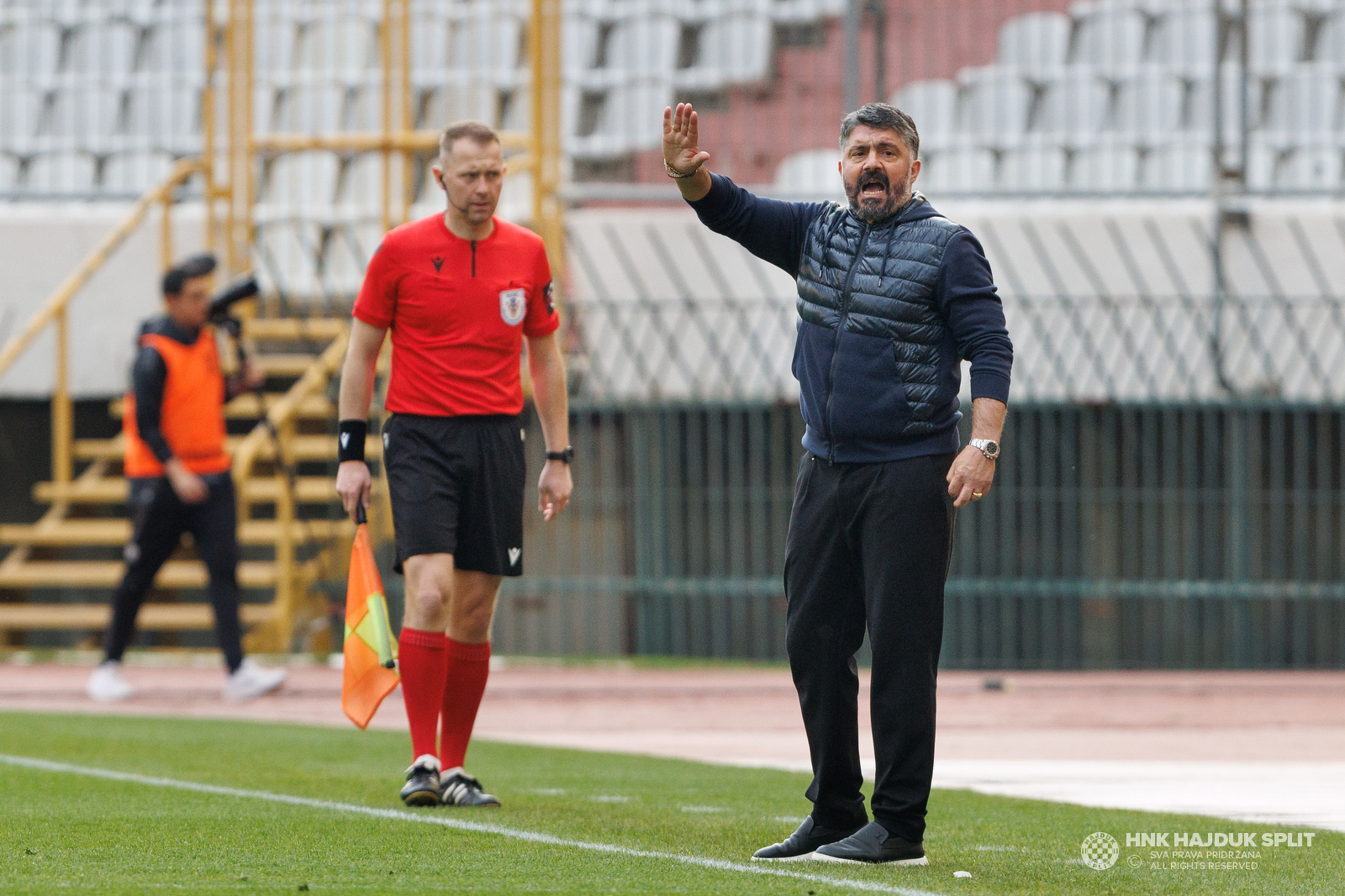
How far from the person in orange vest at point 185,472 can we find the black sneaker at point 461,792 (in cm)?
427

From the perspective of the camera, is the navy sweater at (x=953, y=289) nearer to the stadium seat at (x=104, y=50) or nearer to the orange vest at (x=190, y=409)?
the orange vest at (x=190, y=409)

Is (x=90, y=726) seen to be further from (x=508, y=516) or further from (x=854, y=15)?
(x=854, y=15)

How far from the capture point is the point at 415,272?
5.79 metres

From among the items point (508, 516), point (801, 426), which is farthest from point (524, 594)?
point (508, 516)

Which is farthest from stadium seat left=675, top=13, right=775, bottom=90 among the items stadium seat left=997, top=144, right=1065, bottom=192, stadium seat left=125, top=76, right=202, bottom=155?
stadium seat left=125, top=76, right=202, bottom=155

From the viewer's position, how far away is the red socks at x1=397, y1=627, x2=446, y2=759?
5781 mm

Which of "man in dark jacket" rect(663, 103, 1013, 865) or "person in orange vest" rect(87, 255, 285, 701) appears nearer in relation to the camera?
"man in dark jacket" rect(663, 103, 1013, 865)

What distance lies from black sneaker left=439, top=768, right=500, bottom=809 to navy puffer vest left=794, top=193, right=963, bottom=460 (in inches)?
62.8

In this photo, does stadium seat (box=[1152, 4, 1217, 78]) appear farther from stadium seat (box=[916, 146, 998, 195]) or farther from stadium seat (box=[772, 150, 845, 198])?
stadium seat (box=[772, 150, 845, 198])

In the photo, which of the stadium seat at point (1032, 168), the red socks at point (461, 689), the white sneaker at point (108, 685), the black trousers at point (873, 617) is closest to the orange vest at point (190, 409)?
the white sneaker at point (108, 685)

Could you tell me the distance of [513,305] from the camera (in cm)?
591

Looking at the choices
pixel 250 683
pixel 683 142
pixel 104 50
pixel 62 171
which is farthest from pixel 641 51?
pixel 683 142

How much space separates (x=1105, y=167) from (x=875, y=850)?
1050cm

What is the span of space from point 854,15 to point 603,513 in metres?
3.97
